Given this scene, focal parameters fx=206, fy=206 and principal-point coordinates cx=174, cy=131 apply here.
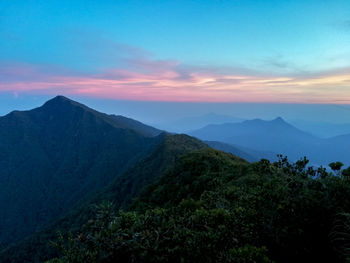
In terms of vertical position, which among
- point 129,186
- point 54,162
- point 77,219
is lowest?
point 54,162

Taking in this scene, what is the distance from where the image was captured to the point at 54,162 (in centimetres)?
16050

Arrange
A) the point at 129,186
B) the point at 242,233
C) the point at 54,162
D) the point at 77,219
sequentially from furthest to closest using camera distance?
the point at 54,162, the point at 77,219, the point at 129,186, the point at 242,233

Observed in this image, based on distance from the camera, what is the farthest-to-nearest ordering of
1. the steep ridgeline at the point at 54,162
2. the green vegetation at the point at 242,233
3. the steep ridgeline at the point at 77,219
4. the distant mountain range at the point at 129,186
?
1. the steep ridgeline at the point at 54,162
2. the steep ridgeline at the point at 77,219
3. the distant mountain range at the point at 129,186
4. the green vegetation at the point at 242,233

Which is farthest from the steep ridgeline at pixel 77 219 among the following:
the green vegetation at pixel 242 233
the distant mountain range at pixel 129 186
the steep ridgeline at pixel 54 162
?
the green vegetation at pixel 242 233

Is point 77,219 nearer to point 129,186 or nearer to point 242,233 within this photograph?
point 129,186

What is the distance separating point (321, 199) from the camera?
609 cm

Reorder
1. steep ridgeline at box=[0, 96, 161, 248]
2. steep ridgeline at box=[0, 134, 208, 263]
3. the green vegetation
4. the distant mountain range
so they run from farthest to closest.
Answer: steep ridgeline at box=[0, 96, 161, 248] → steep ridgeline at box=[0, 134, 208, 263] → the distant mountain range → the green vegetation

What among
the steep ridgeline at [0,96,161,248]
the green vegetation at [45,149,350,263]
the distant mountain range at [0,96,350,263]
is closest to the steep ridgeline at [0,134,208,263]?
the distant mountain range at [0,96,350,263]

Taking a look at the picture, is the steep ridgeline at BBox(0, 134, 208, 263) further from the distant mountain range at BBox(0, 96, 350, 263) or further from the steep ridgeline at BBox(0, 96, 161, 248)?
the steep ridgeline at BBox(0, 96, 161, 248)

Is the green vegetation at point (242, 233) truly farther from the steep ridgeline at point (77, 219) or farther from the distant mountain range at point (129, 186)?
the steep ridgeline at point (77, 219)

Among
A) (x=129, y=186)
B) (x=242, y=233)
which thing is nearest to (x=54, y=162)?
(x=129, y=186)

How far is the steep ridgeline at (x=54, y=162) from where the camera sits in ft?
357

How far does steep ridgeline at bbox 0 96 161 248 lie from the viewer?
109 metres

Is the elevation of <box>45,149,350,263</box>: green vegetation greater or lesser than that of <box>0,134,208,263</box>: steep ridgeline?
greater
